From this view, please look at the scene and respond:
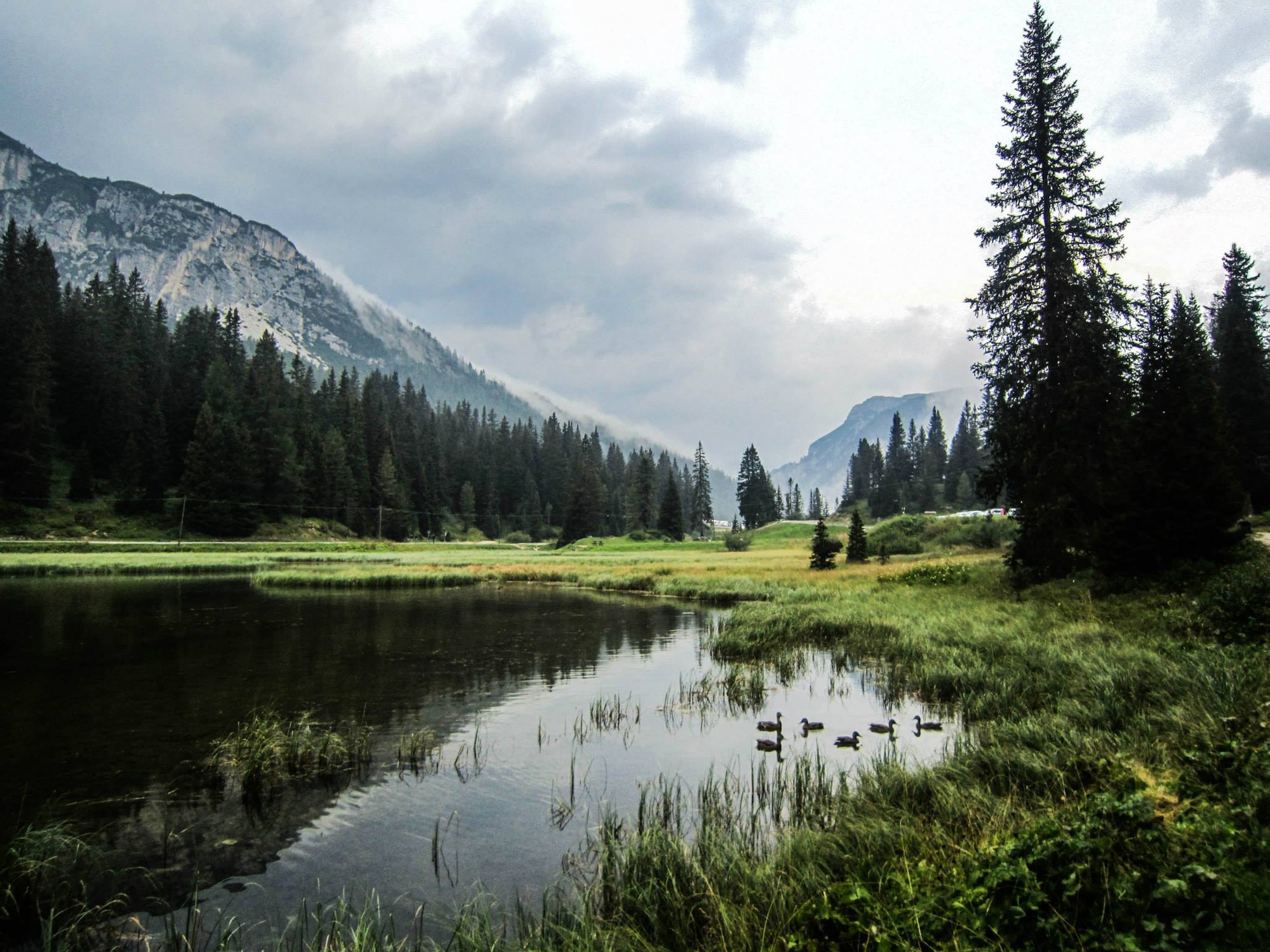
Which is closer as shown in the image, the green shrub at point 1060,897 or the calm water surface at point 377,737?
the green shrub at point 1060,897

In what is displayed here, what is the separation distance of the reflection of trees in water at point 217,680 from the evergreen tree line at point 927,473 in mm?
112868

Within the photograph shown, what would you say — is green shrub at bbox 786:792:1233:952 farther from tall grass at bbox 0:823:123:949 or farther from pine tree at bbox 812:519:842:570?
pine tree at bbox 812:519:842:570

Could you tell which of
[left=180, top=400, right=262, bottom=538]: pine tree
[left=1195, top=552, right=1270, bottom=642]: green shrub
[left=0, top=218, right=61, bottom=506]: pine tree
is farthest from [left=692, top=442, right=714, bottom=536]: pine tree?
[left=1195, top=552, right=1270, bottom=642]: green shrub

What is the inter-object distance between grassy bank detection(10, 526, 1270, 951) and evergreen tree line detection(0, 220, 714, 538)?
9248 cm

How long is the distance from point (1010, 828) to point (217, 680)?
1917 cm

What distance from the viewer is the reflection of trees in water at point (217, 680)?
9539 mm

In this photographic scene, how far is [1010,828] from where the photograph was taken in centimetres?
650

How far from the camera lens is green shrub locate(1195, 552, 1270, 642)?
13086mm

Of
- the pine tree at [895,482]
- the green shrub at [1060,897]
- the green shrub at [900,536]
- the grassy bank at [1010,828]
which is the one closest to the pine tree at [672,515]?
the pine tree at [895,482]

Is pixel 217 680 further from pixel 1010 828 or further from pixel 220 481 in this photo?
pixel 220 481

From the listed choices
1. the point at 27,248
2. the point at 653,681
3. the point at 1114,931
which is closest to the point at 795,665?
the point at 653,681

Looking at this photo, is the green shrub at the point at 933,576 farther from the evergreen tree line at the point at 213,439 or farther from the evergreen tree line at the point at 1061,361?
the evergreen tree line at the point at 213,439

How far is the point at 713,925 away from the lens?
574 cm

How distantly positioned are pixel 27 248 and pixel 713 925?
135m
